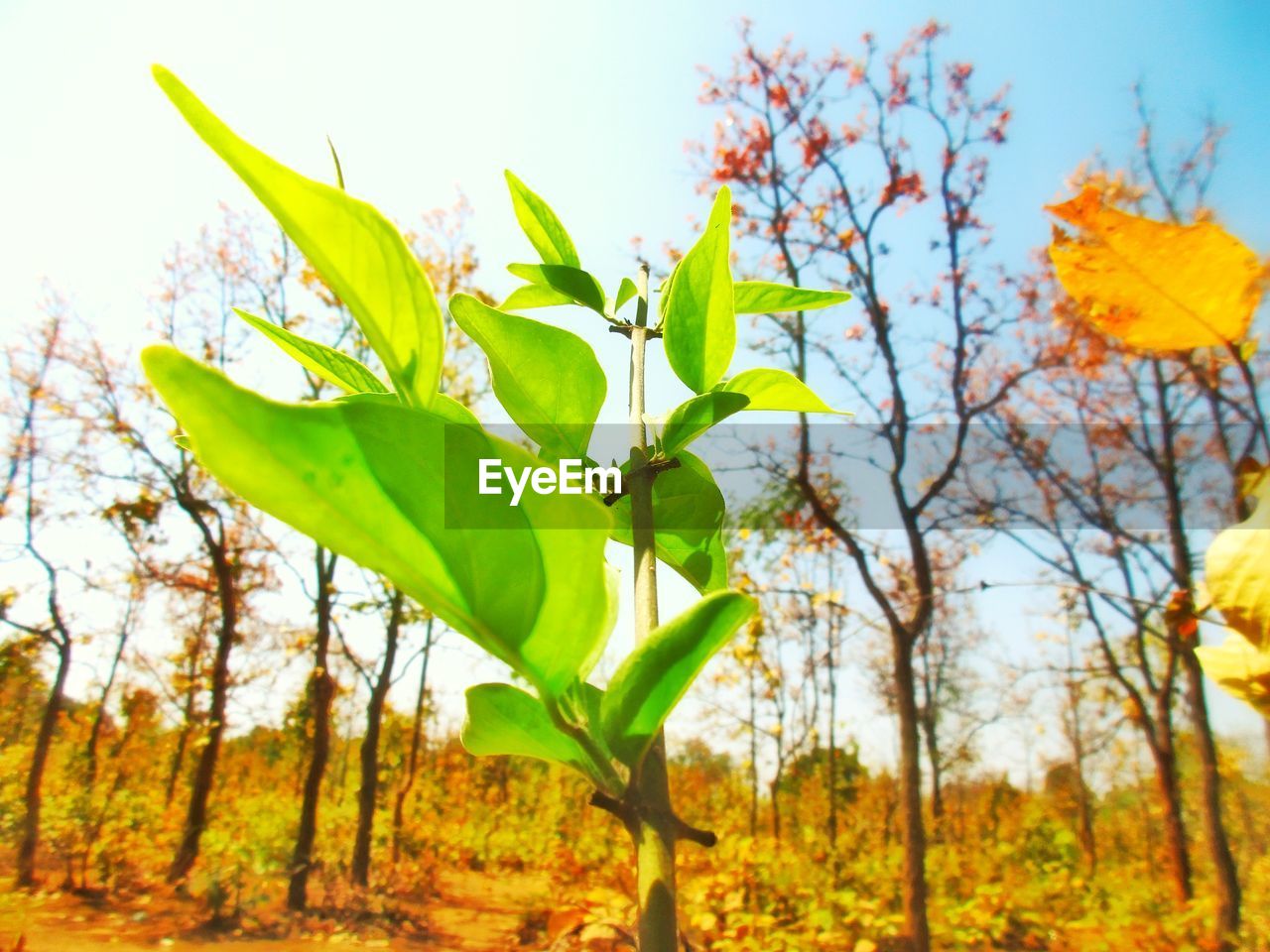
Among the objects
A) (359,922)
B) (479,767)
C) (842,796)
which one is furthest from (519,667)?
(479,767)

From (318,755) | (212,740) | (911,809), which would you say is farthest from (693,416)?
(212,740)

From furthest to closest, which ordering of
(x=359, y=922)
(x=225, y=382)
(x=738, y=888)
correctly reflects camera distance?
(x=359, y=922) → (x=738, y=888) → (x=225, y=382)

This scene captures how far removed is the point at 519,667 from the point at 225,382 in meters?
0.09

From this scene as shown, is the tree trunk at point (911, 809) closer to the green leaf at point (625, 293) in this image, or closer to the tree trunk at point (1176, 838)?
the tree trunk at point (1176, 838)

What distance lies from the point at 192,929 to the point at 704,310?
817cm

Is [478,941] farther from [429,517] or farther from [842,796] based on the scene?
[429,517]

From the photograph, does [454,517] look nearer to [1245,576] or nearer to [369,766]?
[1245,576]

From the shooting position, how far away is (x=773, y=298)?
0.36 metres

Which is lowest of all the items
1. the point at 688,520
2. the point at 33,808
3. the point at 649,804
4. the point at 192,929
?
the point at 192,929

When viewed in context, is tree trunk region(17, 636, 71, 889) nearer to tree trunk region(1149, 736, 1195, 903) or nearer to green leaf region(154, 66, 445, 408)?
green leaf region(154, 66, 445, 408)

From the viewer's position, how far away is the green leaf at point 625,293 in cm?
36

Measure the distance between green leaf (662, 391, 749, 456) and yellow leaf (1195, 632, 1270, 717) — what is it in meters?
0.16

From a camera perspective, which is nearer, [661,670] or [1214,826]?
[661,670]

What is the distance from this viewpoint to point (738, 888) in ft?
15.0
